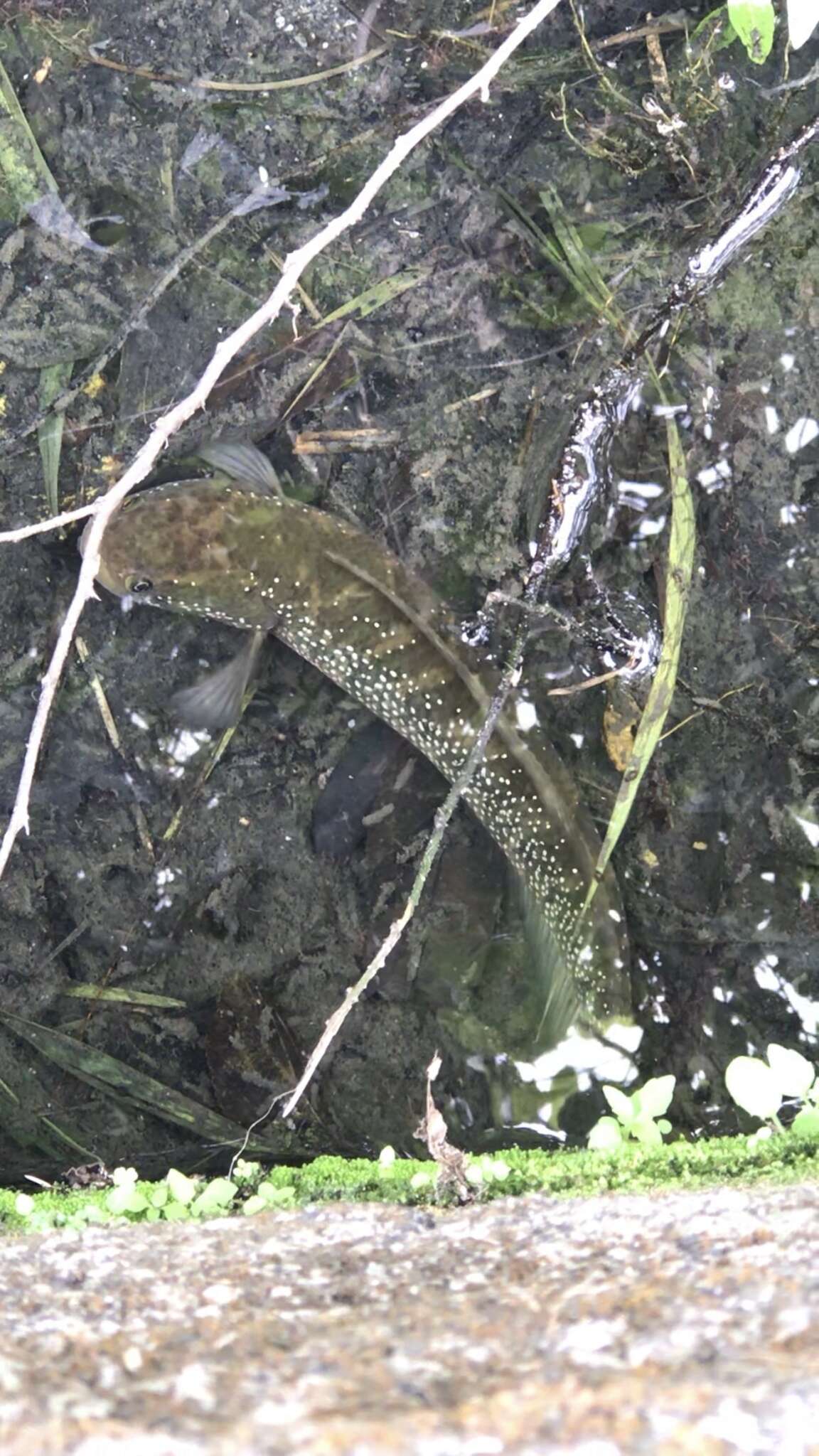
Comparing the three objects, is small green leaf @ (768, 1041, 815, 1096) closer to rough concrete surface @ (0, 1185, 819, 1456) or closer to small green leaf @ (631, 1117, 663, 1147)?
rough concrete surface @ (0, 1185, 819, 1456)

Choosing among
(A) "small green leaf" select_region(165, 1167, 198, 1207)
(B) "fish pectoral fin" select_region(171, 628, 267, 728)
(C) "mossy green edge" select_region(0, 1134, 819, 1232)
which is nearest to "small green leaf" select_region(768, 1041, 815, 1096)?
(C) "mossy green edge" select_region(0, 1134, 819, 1232)

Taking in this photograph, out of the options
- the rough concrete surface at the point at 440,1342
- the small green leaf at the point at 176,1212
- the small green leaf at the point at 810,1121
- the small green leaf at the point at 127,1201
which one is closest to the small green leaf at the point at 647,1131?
the small green leaf at the point at 810,1121

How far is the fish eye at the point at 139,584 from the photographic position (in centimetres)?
430

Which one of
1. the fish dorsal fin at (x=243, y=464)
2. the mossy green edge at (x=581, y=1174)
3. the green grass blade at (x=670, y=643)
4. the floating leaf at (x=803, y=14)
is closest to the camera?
the floating leaf at (x=803, y=14)

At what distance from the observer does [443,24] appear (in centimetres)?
441

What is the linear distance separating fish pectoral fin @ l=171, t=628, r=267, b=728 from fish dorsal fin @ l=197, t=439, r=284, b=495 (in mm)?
625

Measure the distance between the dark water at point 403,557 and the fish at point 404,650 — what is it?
18 centimetres

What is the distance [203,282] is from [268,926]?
2.75 metres

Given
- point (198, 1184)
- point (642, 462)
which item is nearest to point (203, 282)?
point (642, 462)

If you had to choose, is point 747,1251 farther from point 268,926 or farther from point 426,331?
point 426,331

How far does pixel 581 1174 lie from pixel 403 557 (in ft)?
8.22

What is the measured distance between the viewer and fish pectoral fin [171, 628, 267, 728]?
181 inches

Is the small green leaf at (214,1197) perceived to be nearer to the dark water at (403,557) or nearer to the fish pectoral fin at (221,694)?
the dark water at (403,557)

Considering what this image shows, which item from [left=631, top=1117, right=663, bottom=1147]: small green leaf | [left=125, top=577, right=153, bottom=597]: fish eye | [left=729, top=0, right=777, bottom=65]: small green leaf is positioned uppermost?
[left=729, top=0, right=777, bottom=65]: small green leaf
